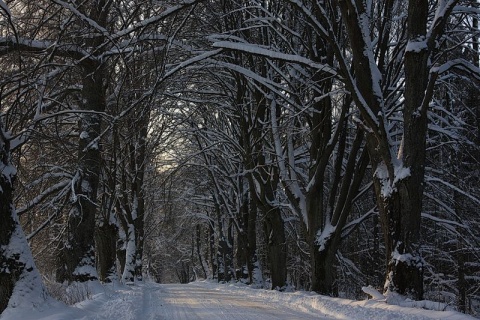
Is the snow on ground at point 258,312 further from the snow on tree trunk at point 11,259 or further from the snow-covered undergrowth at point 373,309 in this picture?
the snow on tree trunk at point 11,259

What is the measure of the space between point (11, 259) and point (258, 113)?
10569mm

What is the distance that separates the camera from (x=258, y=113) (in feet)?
53.2

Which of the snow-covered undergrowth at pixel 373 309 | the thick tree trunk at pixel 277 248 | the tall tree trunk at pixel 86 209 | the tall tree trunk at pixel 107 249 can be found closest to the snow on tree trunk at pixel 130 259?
the tall tree trunk at pixel 107 249

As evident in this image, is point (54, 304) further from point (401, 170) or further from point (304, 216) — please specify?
point (304, 216)

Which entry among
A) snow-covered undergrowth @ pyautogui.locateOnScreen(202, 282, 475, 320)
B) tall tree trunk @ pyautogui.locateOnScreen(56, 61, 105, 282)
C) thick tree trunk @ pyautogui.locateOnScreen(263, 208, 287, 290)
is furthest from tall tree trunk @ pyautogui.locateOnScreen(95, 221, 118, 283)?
snow-covered undergrowth @ pyautogui.locateOnScreen(202, 282, 475, 320)

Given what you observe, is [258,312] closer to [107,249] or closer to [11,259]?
[11,259]

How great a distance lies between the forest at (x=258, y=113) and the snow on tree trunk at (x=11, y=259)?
20mm

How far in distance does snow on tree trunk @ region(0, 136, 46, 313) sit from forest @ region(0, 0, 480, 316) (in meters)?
0.02

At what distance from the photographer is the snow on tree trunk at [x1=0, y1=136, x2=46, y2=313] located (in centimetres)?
673

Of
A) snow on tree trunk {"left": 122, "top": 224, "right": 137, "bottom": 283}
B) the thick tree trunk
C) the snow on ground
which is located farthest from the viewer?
snow on tree trunk {"left": 122, "top": 224, "right": 137, "bottom": 283}

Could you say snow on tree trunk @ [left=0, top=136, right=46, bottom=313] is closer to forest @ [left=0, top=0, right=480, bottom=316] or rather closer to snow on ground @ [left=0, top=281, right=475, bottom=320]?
forest @ [left=0, top=0, right=480, bottom=316]

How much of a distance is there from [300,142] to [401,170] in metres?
9.57

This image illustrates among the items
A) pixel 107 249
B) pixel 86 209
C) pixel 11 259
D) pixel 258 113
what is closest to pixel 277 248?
pixel 258 113

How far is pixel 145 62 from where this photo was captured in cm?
948
